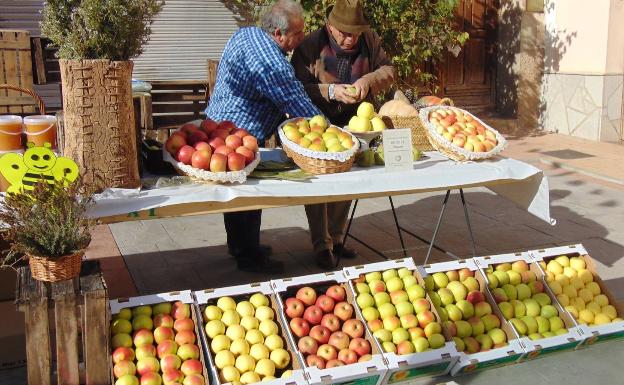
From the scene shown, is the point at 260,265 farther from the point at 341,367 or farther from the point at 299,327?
the point at 341,367

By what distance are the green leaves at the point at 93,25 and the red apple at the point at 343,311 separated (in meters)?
1.51

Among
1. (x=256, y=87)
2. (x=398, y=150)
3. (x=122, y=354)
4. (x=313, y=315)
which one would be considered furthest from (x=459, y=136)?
(x=122, y=354)

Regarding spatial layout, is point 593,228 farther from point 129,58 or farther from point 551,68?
point 551,68

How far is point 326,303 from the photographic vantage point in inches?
127

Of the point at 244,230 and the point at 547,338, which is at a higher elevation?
the point at 244,230

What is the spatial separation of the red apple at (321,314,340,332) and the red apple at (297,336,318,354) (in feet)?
0.38

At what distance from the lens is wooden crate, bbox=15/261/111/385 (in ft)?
8.73

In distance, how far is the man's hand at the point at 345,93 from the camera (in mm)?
4238

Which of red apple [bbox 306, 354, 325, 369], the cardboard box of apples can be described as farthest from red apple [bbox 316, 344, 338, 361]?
the cardboard box of apples

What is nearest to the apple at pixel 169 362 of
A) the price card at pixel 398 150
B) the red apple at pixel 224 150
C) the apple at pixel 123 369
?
the apple at pixel 123 369

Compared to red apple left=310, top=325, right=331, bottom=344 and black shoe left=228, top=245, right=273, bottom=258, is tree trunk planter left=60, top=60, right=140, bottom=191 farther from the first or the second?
black shoe left=228, top=245, right=273, bottom=258

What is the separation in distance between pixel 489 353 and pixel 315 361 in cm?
87

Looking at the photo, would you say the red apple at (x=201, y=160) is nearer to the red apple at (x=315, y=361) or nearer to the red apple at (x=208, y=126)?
the red apple at (x=208, y=126)

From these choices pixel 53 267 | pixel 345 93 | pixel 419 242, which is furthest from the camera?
pixel 419 242
